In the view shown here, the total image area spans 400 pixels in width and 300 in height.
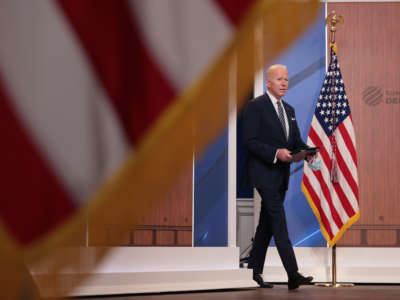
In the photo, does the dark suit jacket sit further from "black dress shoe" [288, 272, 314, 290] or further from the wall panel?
the wall panel

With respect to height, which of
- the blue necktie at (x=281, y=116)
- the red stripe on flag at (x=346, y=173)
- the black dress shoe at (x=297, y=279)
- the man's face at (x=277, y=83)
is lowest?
the black dress shoe at (x=297, y=279)

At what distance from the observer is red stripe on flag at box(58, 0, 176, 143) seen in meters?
0.49

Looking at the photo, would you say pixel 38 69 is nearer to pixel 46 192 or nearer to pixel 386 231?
pixel 46 192

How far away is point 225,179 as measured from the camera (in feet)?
17.1

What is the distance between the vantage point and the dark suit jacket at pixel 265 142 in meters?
4.55

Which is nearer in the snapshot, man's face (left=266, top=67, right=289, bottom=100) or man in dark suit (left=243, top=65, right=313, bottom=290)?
man in dark suit (left=243, top=65, right=313, bottom=290)

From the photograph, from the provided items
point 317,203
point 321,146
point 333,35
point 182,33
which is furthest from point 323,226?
point 182,33

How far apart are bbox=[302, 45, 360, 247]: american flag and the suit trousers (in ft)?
2.80

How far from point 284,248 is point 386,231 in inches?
68.7

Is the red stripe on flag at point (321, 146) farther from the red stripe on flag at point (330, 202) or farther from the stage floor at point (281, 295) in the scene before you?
the stage floor at point (281, 295)

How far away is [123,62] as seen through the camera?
508 millimetres

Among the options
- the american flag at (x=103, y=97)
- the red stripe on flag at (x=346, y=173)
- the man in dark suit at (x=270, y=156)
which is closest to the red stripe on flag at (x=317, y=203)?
the red stripe on flag at (x=346, y=173)

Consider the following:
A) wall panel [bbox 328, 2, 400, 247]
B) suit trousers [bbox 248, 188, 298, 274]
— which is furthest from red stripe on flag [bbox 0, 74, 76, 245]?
wall panel [bbox 328, 2, 400, 247]

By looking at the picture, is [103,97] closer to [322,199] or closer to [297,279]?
[297,279]
